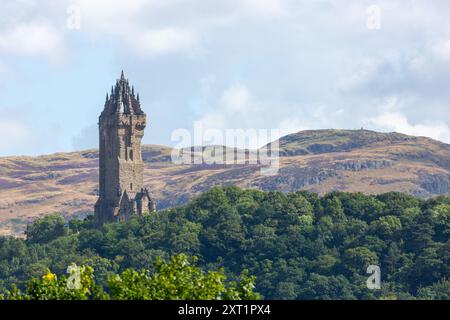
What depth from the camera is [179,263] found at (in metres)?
80.9
